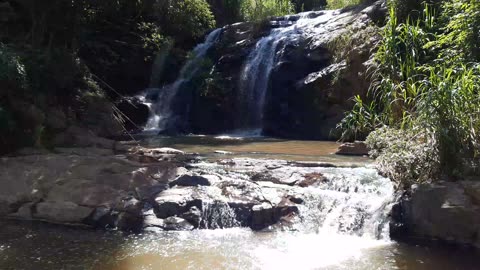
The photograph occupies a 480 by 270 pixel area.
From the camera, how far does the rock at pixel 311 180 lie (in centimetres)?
718

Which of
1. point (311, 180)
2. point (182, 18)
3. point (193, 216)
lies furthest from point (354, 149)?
point (182, 18)

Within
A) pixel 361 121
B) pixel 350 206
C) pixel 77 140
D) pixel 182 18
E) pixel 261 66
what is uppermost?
pixel 182 18

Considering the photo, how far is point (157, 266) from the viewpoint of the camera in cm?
505

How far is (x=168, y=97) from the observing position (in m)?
17.2

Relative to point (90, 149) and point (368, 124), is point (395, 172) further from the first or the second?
point (90, 149)

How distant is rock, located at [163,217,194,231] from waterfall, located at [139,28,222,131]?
9.70 meters

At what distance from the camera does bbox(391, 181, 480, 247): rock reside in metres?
5.71

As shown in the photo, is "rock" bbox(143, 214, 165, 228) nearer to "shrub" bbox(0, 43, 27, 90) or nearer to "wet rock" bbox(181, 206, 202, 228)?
"wet rock" bbox(181, 206, 202, 228)

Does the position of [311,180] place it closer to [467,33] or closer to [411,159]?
[411,159]

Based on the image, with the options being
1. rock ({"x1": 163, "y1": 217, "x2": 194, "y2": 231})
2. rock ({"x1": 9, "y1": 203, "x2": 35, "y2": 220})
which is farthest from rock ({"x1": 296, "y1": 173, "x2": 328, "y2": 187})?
rock ({"x1": 9, "y1": 203, "x2": 35, "y2": 220})

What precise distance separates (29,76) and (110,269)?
6.41m

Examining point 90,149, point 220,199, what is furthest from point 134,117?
point 220,199

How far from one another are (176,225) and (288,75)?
32.0ft

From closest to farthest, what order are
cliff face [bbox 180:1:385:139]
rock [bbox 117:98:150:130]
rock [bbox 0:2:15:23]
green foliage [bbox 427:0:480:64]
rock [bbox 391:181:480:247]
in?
rock [bbox 391:181:480:247] < green foliage [bbox 427:0:480:64] < rock [bbox 0:2:15:23] < cliff face [bbox 180:1:385:139] < rock [bbox 117:98:150:130]
